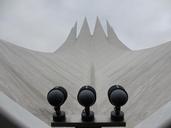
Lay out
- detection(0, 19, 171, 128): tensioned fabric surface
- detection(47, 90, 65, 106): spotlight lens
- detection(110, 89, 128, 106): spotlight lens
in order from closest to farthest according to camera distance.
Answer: detection(110, 89, 128, 106): spotlight lens → detection(47, 90, 65, 106): spotlight lens → detection(0, 19, 171, 128): tensioned fabric surface

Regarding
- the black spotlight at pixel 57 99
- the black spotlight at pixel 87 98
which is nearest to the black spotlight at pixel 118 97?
the black spotlight at pixel 87 98

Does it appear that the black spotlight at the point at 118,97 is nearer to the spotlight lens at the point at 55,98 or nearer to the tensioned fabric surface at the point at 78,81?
the spotlight lens at the point at 55,98

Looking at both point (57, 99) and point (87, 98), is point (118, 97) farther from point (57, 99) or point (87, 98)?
point (57, 99)

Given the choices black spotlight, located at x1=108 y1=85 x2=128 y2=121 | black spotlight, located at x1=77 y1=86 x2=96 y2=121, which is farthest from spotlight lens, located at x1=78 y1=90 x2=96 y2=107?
black spotlight, located at x1=108 y1=85 x2=128 y2=121

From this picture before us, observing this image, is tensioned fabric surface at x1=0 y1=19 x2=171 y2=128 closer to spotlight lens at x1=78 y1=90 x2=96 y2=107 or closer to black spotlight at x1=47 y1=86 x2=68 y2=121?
black spotlight at x1=47 y1=86 x2=68 y2=121

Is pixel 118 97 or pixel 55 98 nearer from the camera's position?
pixel 118 97

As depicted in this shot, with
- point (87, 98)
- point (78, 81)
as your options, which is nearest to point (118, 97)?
point (87, 98)

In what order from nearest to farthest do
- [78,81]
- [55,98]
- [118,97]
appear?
1. [118,97]
2. [55,98]
3. [78,81]

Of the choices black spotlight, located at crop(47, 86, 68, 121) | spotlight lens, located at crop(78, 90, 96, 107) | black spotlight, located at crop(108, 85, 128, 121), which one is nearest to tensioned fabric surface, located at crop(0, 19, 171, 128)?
black spotlight, located at crop(47, 86, 68, 121)

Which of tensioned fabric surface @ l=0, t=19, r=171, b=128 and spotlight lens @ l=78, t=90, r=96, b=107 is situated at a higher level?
tensioned fabric surface @ l=0, t=19, r=171, b=128

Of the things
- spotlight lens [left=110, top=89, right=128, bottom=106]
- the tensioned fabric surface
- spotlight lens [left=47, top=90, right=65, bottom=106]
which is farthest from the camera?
the tensioned fabric surface

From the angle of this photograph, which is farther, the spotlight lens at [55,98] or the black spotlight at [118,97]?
the spotlight lens at [55,98]

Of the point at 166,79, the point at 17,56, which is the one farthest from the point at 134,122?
the point at 17,56

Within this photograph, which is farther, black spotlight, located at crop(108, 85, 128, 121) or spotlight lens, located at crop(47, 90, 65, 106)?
spotlight lens, located at crop(47, 90, 65, 106)
